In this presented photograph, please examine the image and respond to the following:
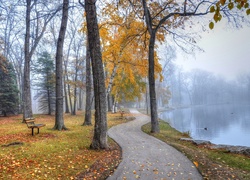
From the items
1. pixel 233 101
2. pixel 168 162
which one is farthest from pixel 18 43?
pixel 233 101

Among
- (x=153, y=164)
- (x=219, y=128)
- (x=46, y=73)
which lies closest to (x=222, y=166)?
(x=153, y=164)

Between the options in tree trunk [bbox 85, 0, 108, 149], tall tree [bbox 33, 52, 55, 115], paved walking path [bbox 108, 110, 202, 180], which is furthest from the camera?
tall tree [bbox 33, 52, 55, 115]

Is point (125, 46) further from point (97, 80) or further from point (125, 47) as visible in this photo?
point (97, 80)

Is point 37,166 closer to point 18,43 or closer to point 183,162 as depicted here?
point 183,162

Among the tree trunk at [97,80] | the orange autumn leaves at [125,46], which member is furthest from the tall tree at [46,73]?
the tree trunk at [97,80]

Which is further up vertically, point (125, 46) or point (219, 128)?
point (125, 46)

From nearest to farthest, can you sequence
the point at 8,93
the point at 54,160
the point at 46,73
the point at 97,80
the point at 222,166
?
the point at 222,166, the point at 54,160, the point at 97,80, the point at 8,93, the point at 46,73

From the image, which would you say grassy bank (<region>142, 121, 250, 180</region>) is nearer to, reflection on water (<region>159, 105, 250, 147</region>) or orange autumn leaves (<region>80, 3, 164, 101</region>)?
reflection on water (<region>159, 105, 250, 147</region>)

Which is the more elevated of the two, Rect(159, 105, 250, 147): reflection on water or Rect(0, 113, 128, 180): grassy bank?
Rect(0, 113, 128, 180): grassy bank

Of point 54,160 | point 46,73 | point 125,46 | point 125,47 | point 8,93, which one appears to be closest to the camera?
point 54,160

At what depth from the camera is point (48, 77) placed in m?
23.5

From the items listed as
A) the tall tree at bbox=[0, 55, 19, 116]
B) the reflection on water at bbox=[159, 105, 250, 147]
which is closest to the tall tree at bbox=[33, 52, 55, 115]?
the tall tree at bbox=[0, 55, 19, 116]

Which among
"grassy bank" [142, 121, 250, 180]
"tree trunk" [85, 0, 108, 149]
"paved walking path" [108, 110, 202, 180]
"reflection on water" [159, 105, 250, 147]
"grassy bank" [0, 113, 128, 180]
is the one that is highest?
"tree trunk" [85, 0, 108, 149]

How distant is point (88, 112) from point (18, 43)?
1999 cm
